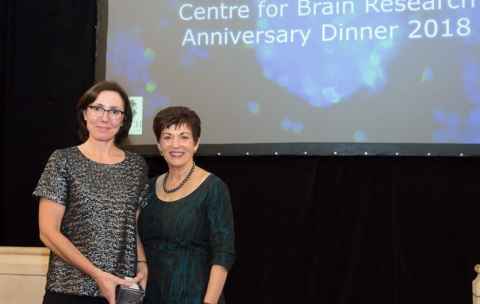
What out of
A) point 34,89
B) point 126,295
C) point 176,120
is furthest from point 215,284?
point 34,89

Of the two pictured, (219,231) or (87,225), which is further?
(219,231)

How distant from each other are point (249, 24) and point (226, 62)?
0.78 ft

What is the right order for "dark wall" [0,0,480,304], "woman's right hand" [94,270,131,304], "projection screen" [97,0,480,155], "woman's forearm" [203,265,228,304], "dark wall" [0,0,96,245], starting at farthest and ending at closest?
"dark wall" [0,0,96,245] → "dark wall" [0,0,480,304] → "projection screen" [97,0,480,155] → "woman's forearm" [203,265,228,304] → "woman's right hand" [94,270,131,304]

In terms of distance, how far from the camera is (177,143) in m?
1.90

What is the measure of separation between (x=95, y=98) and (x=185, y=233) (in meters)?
0.50

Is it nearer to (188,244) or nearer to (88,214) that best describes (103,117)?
(88,214)

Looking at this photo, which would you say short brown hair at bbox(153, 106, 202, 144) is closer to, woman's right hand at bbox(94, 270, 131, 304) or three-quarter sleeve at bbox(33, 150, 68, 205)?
three-quarter sleeve at bbox(33, 150, 68, 205)

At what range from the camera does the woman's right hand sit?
172 cm

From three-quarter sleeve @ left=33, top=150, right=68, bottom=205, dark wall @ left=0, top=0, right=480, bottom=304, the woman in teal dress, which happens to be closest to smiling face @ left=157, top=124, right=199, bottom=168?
the woman in teal dress

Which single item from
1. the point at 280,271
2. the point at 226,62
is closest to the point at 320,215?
the point at 280,271

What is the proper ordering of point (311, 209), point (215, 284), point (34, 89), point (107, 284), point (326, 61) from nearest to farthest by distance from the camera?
point (107, 284), point (215, 284), point (326, 61), point (311, 209), point (34, 89)

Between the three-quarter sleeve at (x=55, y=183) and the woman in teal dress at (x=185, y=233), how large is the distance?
0.90 ft

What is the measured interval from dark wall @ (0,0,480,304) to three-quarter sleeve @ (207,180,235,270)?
1449mm

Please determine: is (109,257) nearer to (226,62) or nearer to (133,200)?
(133,200)
